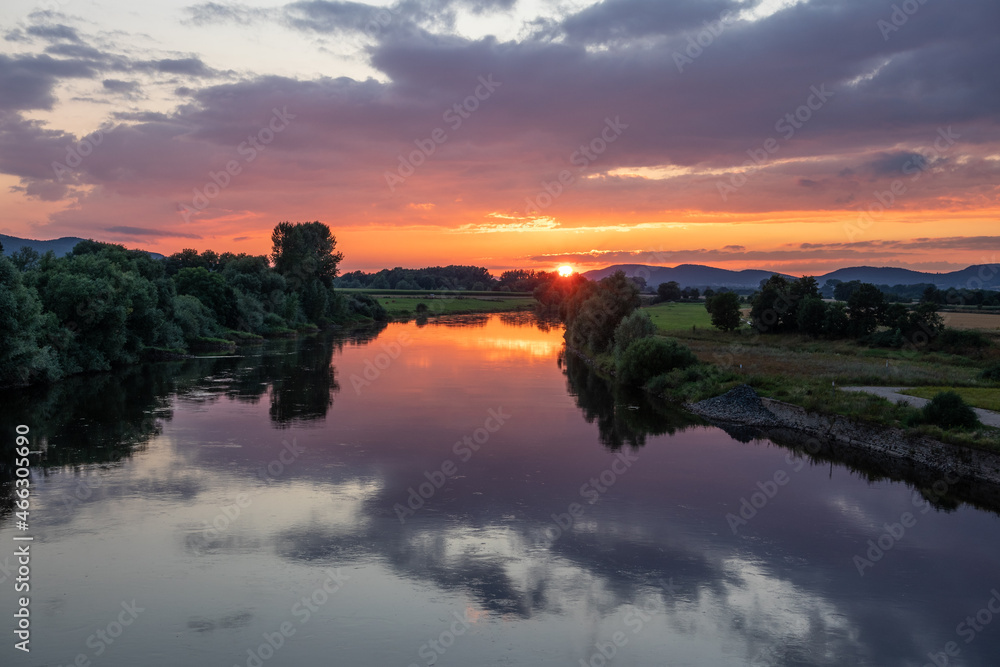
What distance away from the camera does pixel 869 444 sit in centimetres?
3550

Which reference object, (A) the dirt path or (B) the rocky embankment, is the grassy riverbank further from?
(A) the dirt path

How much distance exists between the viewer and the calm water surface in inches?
623

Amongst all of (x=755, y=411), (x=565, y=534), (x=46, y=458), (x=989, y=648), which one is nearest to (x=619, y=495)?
(x=565, y=534)

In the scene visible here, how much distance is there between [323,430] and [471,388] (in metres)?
17.1

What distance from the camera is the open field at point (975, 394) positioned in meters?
37.3

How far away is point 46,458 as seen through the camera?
30422mm

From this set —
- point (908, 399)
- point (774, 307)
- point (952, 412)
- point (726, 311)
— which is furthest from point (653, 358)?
point (774, 307)

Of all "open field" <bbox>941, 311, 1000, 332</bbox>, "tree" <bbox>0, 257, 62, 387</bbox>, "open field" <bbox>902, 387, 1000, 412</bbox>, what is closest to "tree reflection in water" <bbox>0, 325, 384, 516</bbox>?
"tree" <bbox>0, 257, 62, 387</bbox>

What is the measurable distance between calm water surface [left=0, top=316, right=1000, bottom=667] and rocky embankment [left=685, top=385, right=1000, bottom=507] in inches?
101

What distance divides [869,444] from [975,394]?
11.3 metres

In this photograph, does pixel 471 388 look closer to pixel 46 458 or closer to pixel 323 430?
pixel 323 430

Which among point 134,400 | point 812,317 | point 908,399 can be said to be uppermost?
point 812,317

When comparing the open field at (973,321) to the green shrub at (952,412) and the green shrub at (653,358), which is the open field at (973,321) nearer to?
the green shrub at (653,358)

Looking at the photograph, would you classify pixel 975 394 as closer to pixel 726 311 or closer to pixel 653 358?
pixel 653 358
